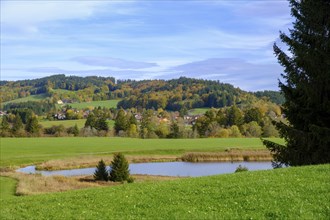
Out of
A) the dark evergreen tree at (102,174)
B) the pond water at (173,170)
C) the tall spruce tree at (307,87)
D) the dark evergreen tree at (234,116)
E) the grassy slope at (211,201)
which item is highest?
the dark evergreen tree at (234,116)

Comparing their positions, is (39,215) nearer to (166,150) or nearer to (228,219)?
(228,219)

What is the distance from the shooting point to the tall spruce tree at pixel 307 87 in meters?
21.7

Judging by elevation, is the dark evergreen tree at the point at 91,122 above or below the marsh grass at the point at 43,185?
above

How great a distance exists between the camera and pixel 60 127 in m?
132

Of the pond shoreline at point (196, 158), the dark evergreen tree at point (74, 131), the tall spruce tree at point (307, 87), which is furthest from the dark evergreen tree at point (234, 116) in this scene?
the tall spruce tree at point (307, 87)

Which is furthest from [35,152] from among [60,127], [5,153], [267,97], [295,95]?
[267,97]

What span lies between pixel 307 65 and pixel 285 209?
12213 mm

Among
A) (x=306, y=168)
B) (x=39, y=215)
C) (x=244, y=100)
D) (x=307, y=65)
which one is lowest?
(x=39, y=215)

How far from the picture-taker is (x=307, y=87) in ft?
71.4

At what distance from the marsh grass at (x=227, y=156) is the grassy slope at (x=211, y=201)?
59.9 metres

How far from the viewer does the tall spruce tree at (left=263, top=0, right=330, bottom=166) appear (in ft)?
71.1

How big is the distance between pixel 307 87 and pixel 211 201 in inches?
416

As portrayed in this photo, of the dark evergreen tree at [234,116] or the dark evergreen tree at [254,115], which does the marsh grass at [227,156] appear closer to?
the dark evergreen tree at [254,115]

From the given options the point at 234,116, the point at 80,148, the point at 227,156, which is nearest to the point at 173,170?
the point at 227,156
